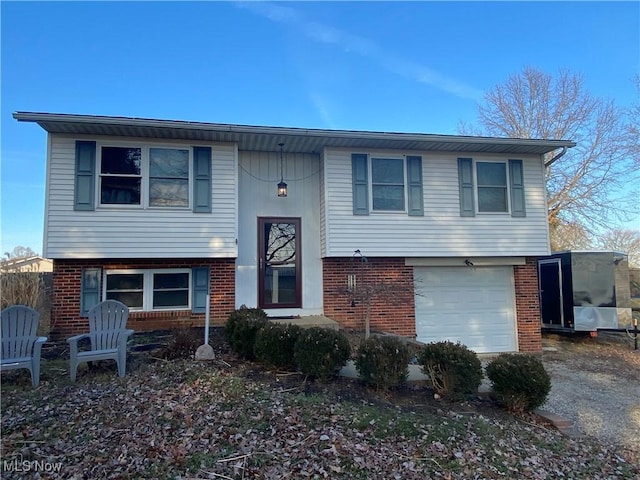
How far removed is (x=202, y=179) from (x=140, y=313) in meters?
3.22

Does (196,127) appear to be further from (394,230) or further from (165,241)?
(394,230)

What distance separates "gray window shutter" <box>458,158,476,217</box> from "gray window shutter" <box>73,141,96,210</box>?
8.38 meters

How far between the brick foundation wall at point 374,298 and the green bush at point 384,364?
14.0ft

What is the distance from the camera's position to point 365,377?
202 inches

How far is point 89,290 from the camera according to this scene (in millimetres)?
8555

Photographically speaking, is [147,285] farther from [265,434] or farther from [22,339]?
[265,434]

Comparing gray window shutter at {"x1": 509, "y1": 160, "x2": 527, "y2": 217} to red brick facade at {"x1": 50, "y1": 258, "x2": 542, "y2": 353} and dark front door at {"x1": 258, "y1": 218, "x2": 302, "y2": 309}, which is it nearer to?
red brick facade at {"x1": 50, "y1": 258, "x2": 542, "y2": 353}

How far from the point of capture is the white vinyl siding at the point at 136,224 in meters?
8.22

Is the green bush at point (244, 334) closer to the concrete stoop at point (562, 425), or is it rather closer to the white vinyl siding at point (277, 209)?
the white vinyl siding at point (277, 209)

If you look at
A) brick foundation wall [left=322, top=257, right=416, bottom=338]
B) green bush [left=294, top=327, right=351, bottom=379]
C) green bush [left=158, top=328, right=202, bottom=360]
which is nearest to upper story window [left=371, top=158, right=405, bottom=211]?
brick foundation wall [left=322, top=257, right=416, bottom=338]

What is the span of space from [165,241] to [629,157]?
18331 millimetres

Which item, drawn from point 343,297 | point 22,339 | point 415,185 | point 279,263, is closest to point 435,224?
point 415,185

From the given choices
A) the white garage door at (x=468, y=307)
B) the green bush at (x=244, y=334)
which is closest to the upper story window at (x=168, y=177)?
the green bush at (x=244, y=334)

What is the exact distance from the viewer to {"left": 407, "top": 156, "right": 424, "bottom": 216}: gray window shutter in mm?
9766
